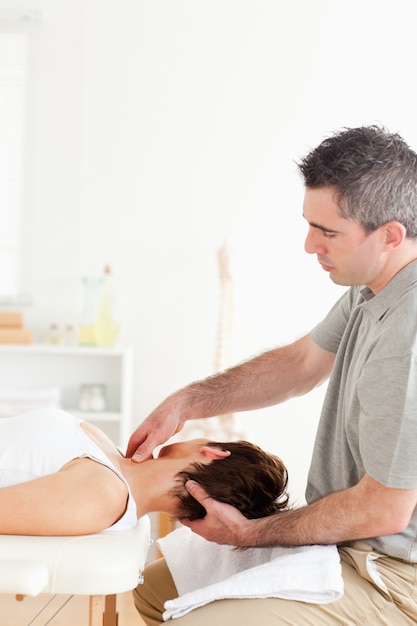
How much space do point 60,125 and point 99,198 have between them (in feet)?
1.19

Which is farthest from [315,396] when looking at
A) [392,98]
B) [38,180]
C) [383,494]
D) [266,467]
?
[383,494]

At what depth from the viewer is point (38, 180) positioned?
11.8 ft

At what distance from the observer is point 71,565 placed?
1329 mm

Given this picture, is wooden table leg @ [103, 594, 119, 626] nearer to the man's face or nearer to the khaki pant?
the khaki pant

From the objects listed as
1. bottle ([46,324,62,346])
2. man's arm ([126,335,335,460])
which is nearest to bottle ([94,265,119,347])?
bottle ([46,324,62,346])

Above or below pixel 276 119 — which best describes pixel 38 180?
below

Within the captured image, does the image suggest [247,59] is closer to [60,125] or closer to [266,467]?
[60,125]

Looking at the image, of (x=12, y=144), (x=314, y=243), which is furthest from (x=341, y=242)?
(x=12, y=144)

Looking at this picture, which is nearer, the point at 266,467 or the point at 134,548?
the point at 134,548

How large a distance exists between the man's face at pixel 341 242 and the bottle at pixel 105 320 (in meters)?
1.93

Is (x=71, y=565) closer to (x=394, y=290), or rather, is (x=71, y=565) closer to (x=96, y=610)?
(x=96, y=610)

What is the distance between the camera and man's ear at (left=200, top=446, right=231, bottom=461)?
1.72 metres

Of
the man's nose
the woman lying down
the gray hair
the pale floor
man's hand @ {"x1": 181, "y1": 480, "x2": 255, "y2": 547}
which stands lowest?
the pale floor

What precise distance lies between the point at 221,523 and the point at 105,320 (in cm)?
191
